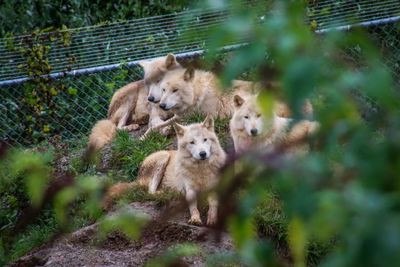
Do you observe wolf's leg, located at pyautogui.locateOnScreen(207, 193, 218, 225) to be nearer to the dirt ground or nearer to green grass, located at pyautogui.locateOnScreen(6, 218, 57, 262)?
the dirt ground

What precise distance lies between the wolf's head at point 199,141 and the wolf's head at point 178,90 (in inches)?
53.6

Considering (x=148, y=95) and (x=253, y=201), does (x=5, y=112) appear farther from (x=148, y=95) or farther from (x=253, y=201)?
(x=253, y=201)

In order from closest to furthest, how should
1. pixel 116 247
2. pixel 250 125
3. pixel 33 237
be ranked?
1. pixel 116 247
2. pixel 250 125
3. pixel 33 237

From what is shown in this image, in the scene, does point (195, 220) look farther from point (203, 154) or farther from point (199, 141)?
point (199, 141)

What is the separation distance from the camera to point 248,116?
6922 mm

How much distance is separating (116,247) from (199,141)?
3.35ft

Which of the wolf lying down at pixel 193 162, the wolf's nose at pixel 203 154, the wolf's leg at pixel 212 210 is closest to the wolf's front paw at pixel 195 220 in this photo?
the wolf's leg at pixel 212 210

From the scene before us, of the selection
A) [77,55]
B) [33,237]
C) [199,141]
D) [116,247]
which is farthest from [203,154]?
[77,55]

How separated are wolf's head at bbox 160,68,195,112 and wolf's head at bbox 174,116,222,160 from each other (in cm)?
136

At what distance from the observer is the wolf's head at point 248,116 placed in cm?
681

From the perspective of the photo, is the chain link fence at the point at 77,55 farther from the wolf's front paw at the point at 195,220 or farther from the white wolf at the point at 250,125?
the wolf's front paw at the point at 195,220

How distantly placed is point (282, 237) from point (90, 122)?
3.49 metres

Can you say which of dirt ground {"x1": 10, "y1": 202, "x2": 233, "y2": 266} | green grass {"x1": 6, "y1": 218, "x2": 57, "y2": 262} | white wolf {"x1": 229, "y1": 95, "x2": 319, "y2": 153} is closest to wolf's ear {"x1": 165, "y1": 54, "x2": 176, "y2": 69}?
white wolf {"x1": 229, "y1": 95, "x2": 319, "y2": 153}

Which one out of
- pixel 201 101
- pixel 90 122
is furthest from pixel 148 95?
pixel 90 122
